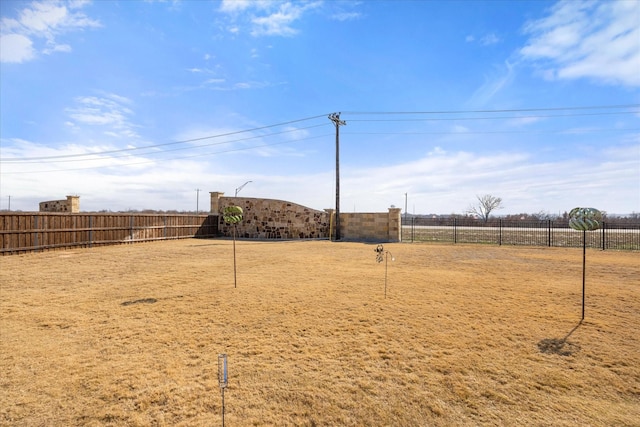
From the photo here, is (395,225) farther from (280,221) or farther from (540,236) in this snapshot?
(540,236)

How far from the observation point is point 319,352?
4.07 m

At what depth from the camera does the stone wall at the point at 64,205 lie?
2270 cm

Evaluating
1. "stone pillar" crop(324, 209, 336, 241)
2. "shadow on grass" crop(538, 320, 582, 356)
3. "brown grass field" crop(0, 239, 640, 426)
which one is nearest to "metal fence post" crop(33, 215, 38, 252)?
"brown grass field" crop(0, 239, 640, 426)

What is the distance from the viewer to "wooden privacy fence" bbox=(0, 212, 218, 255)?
12.9m

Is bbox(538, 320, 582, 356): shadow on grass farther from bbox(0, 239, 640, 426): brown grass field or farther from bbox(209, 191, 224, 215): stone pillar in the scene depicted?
bbox(209, 191, 224, 215): stone pillar

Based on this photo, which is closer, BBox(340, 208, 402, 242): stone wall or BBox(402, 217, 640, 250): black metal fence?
BBox(402, 217, 640, 250): black metal fence

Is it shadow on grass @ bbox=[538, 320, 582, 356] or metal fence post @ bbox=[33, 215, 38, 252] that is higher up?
metal fence post @ bbox=[33, 215, 38, 252]

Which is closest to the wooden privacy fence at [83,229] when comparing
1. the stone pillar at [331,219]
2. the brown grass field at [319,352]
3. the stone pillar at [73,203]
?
the brown grass field at [319,352]

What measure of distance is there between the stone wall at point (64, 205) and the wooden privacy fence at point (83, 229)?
327 inches

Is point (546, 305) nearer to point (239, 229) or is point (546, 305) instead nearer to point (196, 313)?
point (196, 313)

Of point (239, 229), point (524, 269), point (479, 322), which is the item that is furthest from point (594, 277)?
point (239, 229)

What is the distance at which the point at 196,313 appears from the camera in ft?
18.3

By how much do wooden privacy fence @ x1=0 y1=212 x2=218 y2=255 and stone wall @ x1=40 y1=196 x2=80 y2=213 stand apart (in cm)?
829

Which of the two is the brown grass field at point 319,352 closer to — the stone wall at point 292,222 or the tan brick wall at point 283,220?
the stone wall at point 292,222
